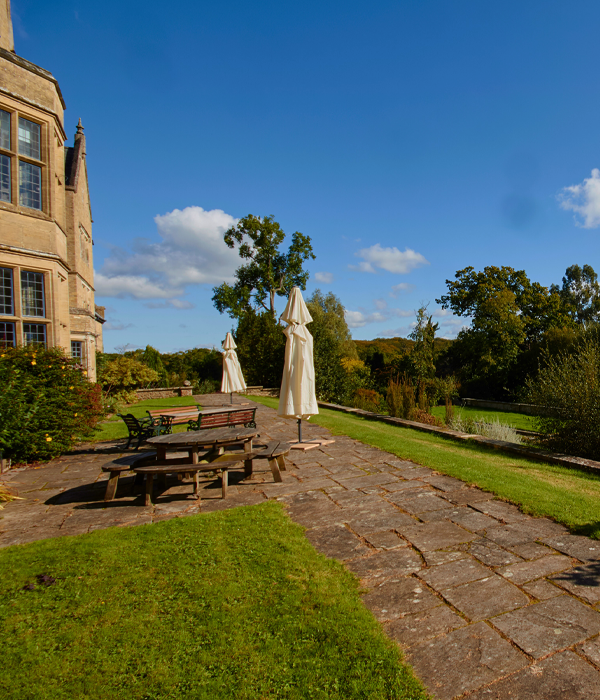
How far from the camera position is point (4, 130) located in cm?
979

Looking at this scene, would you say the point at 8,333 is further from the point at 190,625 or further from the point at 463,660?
the point at 463,660

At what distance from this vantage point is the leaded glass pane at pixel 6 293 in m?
9.73

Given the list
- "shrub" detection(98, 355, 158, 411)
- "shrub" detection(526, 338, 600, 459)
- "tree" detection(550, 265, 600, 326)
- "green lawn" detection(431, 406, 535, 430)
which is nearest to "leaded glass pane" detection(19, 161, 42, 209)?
"shrub" detection(98, 355, 158, 411)

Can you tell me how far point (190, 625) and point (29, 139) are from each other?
39.4 feet

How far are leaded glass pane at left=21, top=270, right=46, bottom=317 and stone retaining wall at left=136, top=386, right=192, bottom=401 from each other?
10.5 metres

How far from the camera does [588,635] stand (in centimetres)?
253

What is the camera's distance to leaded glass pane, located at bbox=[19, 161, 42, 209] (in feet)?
33.2

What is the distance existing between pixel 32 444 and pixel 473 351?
28174 millimetres

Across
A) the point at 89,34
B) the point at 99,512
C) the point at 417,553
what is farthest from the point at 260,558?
the point at 89,34

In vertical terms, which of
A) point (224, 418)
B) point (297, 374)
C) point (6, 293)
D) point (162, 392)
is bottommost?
point (224, 418)

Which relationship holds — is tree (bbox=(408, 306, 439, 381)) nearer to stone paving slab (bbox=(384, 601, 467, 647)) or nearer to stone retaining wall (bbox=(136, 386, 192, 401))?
stone retaining wall (bbox=(136, 386, 192, 401))

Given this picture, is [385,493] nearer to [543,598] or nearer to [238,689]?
[543,598]

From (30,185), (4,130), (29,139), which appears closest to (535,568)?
(30,185)

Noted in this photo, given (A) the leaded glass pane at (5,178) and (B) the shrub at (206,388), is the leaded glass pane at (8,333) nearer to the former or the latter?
(A) the leaded glass pane at (5,178)
